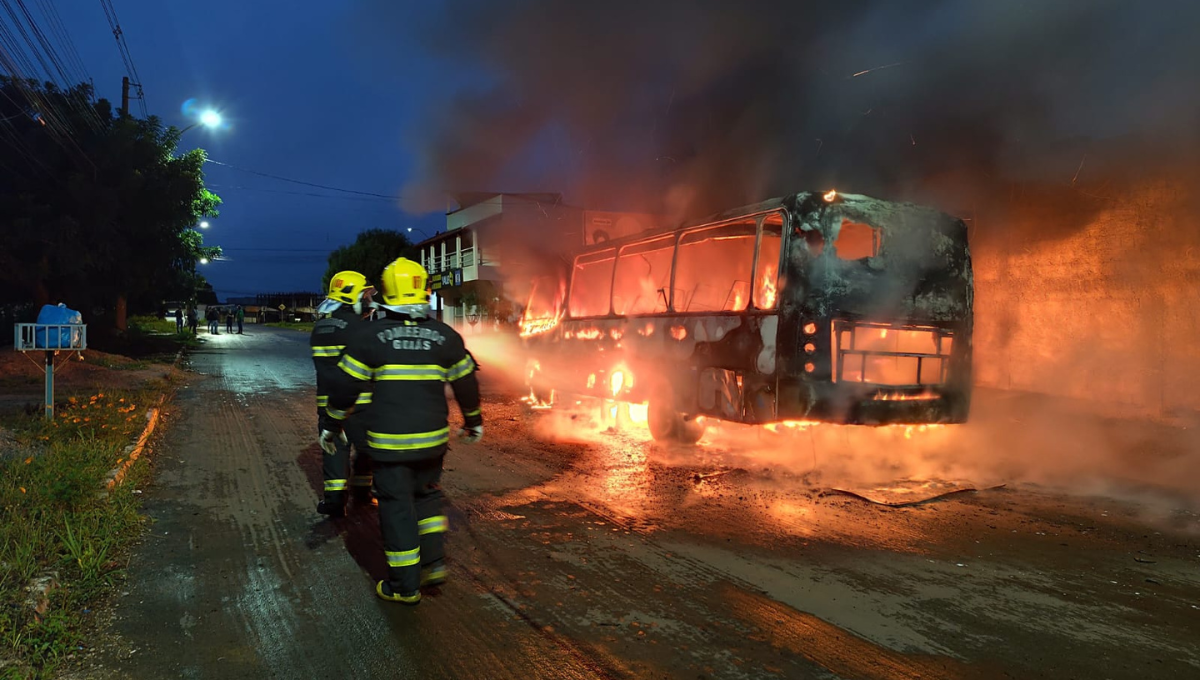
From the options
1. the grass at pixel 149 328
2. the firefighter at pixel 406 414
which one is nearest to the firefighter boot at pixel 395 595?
the firefighter at pixel 406 414

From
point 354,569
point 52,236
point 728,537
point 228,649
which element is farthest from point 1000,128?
point 52,236

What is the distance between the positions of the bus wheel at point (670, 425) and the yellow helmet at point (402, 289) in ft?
14.1

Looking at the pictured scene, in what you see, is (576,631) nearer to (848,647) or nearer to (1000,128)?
(848,647)

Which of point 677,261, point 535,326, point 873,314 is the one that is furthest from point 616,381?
point 873,314

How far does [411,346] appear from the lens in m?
3.53

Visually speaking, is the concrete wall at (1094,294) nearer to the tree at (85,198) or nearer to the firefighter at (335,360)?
the firefighter at (335,360)

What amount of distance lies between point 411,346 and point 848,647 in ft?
8.12

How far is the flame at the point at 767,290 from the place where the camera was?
6258mm

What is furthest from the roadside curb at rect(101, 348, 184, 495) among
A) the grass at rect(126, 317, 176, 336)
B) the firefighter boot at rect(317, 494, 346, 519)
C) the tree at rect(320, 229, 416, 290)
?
the tree at rect(320, 229, 416, 290)

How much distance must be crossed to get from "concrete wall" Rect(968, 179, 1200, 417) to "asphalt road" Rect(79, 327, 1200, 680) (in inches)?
142

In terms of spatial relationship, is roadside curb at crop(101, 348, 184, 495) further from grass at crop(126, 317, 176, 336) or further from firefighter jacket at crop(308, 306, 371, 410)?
grass at crop(126, 317, 176, 336)

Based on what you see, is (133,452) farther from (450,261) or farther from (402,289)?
(450,261)

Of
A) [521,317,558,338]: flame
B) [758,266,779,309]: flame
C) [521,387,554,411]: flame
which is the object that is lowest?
[521,387,554,411]: flame

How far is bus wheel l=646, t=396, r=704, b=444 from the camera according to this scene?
7.64 metres
